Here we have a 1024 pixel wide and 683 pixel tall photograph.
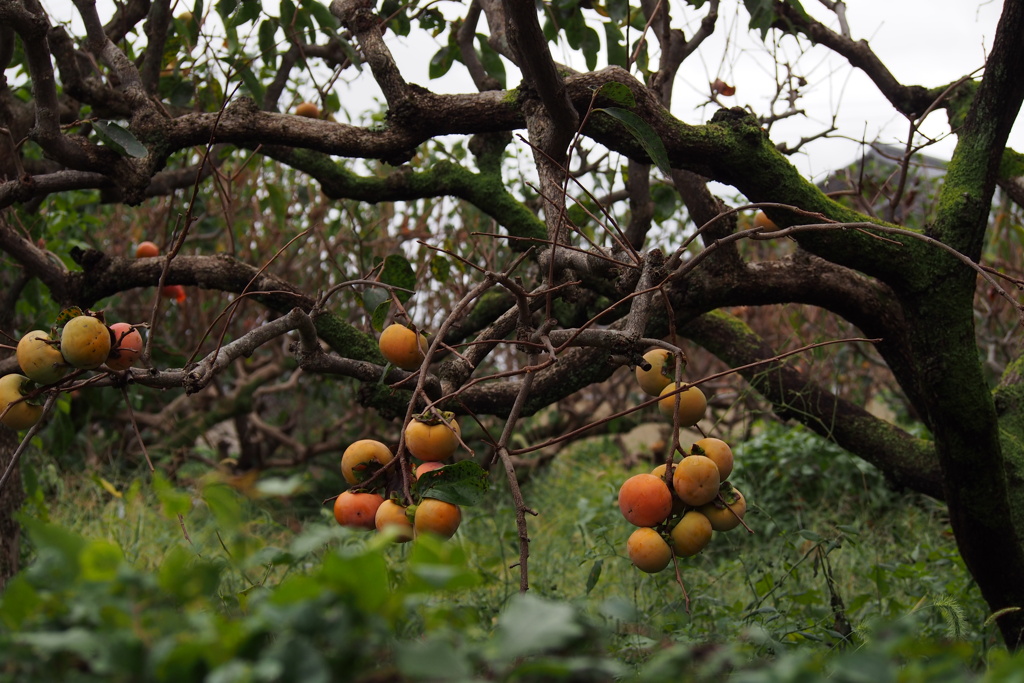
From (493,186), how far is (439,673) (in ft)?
6.23

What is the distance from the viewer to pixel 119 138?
1.74 m

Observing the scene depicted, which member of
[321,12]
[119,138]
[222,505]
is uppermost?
[321,12]

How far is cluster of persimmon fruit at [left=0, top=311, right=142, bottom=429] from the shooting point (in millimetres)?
1316

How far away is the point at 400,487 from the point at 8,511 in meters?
1.47


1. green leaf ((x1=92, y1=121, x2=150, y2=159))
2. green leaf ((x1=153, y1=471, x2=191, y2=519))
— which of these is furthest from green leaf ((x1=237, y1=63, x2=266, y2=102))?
green leaf ((x1=153, y1=471, x2=191, y2=519))

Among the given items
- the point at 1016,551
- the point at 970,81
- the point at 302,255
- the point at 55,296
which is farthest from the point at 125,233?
the point at 1016,551

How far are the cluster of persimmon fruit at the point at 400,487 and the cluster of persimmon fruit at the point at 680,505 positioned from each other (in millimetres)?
277

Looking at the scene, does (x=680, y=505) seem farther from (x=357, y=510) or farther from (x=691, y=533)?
(x=357, y=510)

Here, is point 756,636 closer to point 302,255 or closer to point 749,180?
point 749,180

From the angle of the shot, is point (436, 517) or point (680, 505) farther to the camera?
point (680, 505)

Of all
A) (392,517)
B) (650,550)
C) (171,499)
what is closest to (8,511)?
(392,517)

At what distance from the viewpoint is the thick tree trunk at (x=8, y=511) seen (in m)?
2.12

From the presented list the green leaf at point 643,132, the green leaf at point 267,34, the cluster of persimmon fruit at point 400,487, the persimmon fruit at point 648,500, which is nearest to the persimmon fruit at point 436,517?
the cluster of persimmon fruit at point 400,487

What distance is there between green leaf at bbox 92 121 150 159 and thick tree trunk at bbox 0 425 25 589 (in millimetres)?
823
